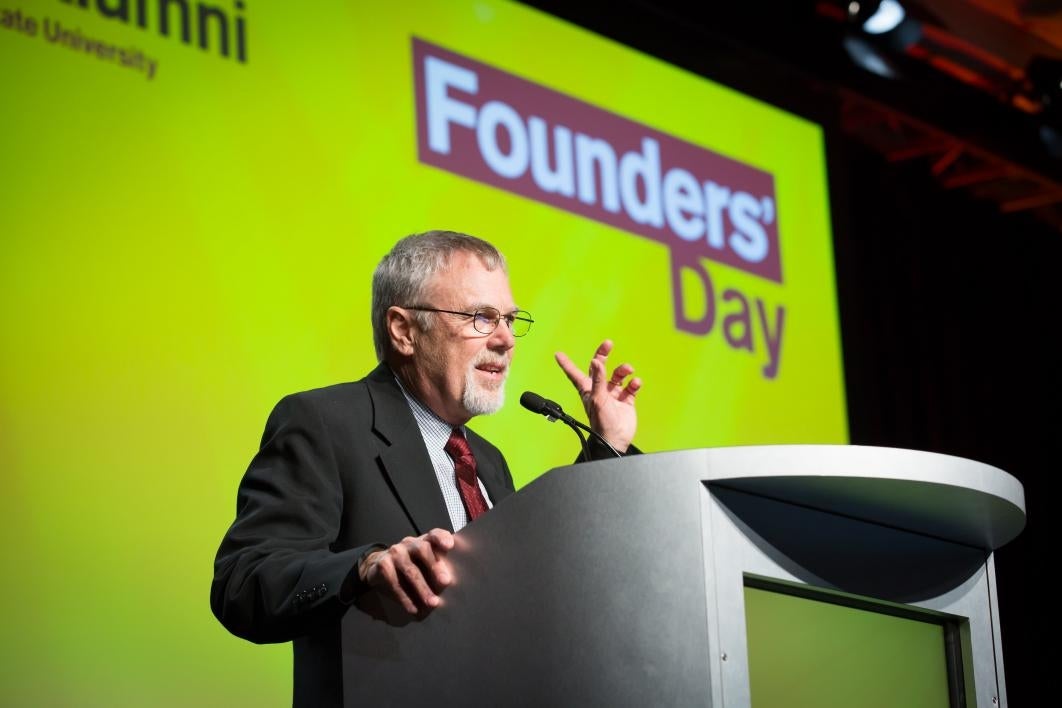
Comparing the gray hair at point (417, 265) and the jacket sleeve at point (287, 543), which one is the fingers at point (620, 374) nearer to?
the gray hair at point (417, 265)

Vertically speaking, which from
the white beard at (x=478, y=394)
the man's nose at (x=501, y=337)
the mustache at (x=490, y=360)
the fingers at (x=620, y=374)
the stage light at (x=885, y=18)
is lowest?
the white beard at (x=478, y=394)

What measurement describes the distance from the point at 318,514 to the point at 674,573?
2.22ft

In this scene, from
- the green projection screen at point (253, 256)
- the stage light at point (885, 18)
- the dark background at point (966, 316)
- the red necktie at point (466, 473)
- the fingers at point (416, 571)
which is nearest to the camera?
the fingers at point (416, 571)

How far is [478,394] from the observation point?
2248mm

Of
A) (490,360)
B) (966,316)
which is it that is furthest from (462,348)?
(966,316)

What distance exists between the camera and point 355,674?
1.53m

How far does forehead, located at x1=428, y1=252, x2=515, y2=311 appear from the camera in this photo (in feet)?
7.53

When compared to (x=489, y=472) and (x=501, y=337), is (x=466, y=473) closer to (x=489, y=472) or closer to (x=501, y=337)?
(x=489, y=472)

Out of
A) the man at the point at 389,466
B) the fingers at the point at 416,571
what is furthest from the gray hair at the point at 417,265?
the fingers at the point at 416,571

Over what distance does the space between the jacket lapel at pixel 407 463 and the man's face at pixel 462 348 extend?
0.13 m

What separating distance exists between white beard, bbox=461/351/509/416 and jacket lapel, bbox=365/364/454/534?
13 centimetres

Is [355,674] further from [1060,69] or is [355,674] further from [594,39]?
[1060,69]

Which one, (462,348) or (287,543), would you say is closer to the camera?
(287,543)

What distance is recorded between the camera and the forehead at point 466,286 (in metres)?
2.29
